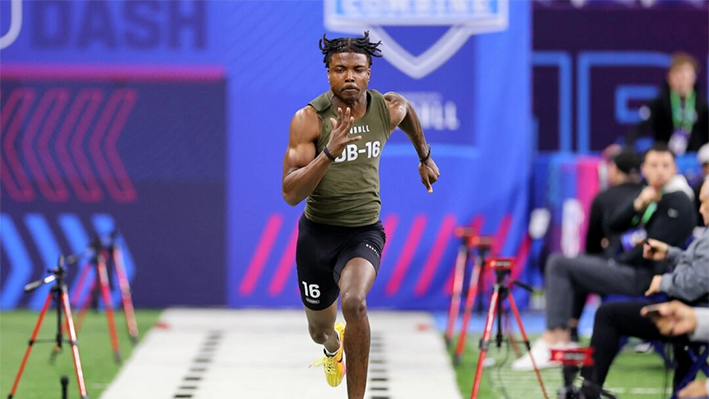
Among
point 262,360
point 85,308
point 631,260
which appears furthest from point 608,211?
point 85,308

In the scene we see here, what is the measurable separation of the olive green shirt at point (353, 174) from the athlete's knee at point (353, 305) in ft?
2.29

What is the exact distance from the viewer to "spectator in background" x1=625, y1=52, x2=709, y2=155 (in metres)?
12.6

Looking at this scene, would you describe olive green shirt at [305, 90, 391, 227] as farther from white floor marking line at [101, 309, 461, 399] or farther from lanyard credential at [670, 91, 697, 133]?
lanyard credential at [670, 91, 697, 133]

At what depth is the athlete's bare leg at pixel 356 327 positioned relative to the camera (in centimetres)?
664

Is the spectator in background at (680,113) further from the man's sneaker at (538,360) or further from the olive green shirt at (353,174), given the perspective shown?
the olive green shirt at (353,174)

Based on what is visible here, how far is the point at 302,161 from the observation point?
22.6 feet

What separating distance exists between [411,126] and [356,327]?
156 centimetres

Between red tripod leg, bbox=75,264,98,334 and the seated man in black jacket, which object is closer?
the seated man in black jacket

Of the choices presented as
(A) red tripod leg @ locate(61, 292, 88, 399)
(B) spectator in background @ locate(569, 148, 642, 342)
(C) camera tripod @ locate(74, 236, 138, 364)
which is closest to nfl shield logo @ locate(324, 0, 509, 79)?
(B) spectator in background @ locate(569, 148, 642, 342)

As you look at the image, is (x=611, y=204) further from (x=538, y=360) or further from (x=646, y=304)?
(x=646, y=304)

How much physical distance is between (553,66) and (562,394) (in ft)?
33.4

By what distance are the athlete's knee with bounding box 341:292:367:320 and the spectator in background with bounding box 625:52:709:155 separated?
260 inches

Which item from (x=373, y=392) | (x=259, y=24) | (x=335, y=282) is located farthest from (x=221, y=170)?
(x=335, y=282)

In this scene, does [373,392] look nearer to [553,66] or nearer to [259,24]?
[259,24]
